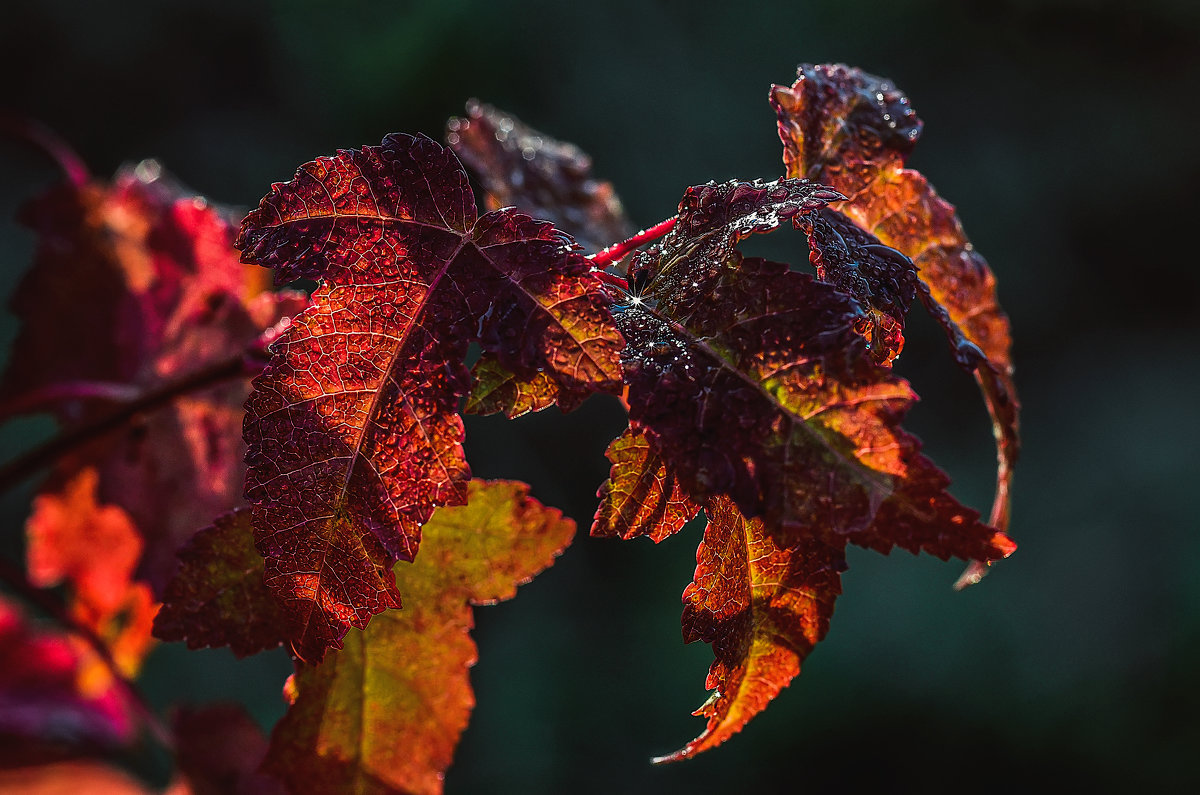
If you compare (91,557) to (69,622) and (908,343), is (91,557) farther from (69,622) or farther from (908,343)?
(908,343)

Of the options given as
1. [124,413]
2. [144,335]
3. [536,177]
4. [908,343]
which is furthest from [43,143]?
[908,343]

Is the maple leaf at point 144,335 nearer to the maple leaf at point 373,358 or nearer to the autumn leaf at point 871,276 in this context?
the maple leaf at point 373,358

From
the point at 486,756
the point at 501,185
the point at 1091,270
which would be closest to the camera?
the point at 501,185

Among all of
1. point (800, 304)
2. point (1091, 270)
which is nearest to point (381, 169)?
point (800, 304)

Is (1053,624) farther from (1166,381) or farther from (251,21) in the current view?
(251,21)

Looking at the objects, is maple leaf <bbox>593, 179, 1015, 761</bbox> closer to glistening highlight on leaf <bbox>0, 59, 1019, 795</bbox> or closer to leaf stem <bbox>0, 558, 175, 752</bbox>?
glistening highlight on leaf <bbox>0, 59, 1019, 795</bbox>

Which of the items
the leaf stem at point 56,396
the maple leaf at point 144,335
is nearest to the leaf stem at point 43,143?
the maple leaf at point 144,335
